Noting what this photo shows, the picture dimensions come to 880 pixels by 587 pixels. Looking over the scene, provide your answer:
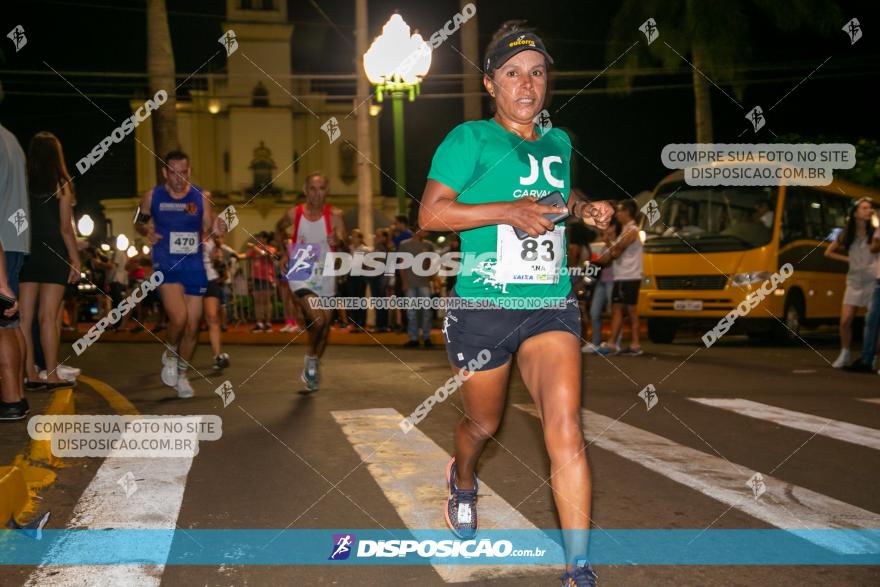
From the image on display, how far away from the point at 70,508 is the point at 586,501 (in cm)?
275

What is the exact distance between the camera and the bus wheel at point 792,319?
16.3 m

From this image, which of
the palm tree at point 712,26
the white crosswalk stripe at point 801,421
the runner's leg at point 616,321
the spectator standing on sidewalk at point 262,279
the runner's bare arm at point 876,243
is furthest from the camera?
the palm tree at point 712,26

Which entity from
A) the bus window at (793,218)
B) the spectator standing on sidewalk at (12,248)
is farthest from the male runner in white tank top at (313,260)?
the bus window at (793,218)

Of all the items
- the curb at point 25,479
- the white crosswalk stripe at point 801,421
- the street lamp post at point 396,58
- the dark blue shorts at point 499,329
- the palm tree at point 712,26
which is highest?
the palm tree at point 712,26

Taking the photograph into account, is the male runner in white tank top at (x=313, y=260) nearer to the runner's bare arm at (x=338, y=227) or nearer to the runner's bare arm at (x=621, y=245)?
the runner's bare arm at (x=338, y=227)

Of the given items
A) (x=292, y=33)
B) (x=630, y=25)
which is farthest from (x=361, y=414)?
(x=292, y=33)

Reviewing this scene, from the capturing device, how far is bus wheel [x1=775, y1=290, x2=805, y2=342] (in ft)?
53.4

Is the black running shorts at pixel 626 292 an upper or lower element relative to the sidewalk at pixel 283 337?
upper

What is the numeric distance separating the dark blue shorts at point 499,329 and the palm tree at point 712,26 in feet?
72.4

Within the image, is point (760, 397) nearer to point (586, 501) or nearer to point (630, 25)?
point (586, 501)

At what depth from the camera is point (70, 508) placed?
4.66m

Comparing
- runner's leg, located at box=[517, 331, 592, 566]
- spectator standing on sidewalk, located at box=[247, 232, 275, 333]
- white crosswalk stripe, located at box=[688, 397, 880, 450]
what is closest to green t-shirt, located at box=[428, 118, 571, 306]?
runner's leg, located at box=[517, 331, 592, 566]

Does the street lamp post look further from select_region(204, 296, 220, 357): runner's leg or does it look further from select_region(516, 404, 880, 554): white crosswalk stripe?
select_region(516, 404, 880, 554): white crosswalk stripe

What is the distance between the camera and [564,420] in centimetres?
350
